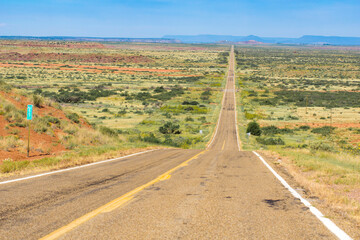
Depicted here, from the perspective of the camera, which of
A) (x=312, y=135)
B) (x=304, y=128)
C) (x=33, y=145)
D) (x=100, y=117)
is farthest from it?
(x=100, y=117)

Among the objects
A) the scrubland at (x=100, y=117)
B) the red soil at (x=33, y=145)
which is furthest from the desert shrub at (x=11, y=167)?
the red soil at (x=33, y=145)

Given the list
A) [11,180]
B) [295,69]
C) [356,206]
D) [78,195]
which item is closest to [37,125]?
[11,180]

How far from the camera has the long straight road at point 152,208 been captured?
5004 millimetres

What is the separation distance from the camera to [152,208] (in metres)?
6.33

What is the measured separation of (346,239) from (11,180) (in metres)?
7.65

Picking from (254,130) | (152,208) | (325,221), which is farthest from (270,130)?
(152,208)

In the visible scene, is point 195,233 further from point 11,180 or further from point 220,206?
point 11,180

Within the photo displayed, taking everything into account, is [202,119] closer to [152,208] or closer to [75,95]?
[75,95]

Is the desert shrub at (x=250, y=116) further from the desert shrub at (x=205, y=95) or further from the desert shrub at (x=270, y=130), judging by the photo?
the desert shrub at (x=205, y=95)

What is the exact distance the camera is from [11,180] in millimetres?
8359

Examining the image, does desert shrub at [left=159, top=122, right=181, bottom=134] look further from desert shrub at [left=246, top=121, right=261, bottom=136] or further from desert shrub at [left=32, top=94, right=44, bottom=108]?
desert shrub at [left=32, top=94, right=44, bottom=108]

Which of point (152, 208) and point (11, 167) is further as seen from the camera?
point (11, 167)

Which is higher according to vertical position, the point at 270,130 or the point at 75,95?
the point at 75,95

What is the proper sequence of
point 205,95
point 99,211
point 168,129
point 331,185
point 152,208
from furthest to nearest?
point 205,95 < point 168,129 < point 331,185 < point 152,208 < point 99,211
